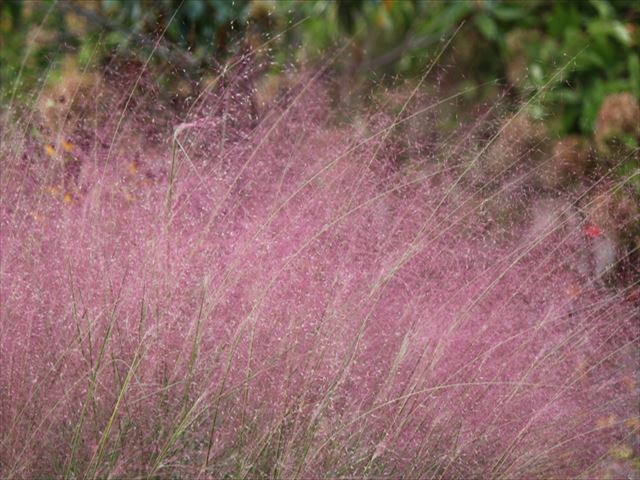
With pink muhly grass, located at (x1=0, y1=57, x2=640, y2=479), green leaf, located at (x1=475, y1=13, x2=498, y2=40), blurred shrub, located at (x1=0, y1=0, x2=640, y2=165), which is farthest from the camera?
green leaf, located at (x1=475, y1=13, x2=498, y2=40)

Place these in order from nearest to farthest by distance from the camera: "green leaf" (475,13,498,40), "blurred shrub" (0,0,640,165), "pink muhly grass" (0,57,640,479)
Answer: "pink muhly grass" (0,57,640,479), "blurred shrub" (0,0,640,165), "green leaf" (475,13,498,40)

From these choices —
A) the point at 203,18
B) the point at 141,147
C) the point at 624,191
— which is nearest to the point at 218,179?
the point at 141,147

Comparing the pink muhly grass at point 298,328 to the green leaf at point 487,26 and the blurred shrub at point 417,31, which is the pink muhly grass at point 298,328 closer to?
the blurred shrub at point 417,31

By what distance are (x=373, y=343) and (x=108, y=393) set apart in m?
0.58

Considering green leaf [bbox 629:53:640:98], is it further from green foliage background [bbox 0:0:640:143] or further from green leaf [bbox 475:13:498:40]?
green leaf [bbox 475:13:498:40]

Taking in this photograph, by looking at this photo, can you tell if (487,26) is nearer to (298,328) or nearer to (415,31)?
(415,31)

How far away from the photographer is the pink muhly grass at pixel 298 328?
235 cm

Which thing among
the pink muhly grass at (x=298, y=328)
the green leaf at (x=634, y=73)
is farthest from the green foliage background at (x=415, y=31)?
the pink muhly grass at (x=298, y=328)

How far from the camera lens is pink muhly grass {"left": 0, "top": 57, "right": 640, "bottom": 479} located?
2354mm

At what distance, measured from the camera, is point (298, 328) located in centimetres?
239

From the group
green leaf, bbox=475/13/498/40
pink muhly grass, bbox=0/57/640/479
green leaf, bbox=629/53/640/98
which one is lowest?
green leaf, bbox=629/53/640/98

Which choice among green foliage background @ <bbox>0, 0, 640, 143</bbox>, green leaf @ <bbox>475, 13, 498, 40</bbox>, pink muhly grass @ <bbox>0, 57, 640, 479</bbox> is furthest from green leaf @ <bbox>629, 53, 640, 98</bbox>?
pink muhly grass @ <bbox>0, 57, 640, 479</bbox>

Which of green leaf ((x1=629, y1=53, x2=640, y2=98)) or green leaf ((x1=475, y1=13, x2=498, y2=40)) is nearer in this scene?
green leaf ((x1=629, y1=53, x2=640, y2=98))

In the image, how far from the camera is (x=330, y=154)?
2.81 m
